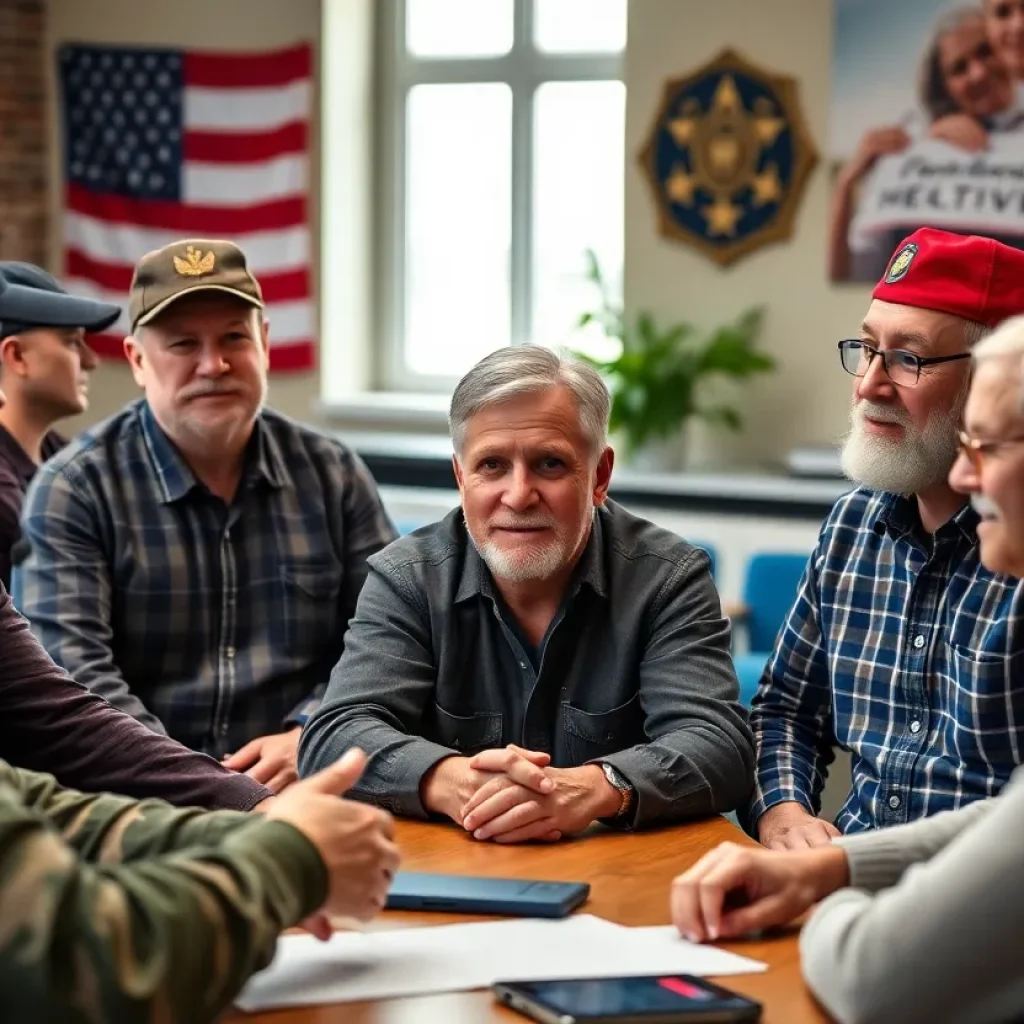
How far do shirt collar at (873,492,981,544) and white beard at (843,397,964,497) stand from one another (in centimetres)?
3

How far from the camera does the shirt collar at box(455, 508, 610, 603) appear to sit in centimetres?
250

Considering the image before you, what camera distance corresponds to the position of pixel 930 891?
1.42 m

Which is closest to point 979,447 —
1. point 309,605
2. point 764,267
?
point 309,605

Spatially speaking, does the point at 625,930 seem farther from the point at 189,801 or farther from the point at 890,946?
the point at 189,801

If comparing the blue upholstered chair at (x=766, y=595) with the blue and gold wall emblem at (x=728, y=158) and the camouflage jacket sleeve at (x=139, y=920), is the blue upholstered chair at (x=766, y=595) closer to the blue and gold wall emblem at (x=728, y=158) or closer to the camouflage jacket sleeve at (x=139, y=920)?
the blue and gold wall emblem at (x=728, y=158)

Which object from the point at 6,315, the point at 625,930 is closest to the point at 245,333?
the point at 6,315

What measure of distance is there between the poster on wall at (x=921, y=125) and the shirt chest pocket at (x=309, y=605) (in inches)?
129

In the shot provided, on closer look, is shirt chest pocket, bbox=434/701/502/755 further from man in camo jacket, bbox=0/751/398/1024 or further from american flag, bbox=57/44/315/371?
american flag, bbox=57/44/315/371

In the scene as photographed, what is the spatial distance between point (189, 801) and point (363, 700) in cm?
30

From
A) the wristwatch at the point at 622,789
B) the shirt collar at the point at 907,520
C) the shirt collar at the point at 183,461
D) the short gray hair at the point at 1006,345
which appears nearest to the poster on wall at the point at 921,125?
the shirt collar at the point at 183,461

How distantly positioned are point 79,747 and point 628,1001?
1023mm

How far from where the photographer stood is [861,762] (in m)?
2.54

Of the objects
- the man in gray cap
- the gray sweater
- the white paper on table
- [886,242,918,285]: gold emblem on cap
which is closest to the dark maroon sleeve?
the white paper on table

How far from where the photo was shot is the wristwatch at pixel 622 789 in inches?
86.8
